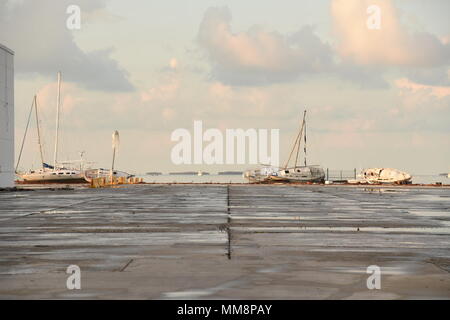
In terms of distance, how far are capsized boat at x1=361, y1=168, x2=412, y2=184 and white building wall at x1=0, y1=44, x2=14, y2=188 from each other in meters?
72.3

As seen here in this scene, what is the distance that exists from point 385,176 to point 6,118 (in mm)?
81899

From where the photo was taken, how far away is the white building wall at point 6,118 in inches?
2425

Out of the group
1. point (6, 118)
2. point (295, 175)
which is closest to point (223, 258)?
point (6, 118)

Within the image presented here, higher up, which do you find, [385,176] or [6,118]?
[6,118]

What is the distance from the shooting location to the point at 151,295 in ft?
28.4

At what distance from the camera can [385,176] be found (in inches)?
5049

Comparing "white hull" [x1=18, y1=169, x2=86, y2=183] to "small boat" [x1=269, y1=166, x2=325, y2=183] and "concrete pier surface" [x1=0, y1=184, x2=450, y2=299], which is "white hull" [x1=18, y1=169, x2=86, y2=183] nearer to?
"small boat" [x1=269, y1=166, x2=325, y2=183]

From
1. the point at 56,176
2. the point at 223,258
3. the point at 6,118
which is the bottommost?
the point at 223,258

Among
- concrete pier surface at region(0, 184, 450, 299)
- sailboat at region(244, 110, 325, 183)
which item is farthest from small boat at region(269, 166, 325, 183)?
concrete pier surface at region(0, 184, 450, 299)

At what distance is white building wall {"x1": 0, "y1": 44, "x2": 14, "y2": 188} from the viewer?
61.6 metres

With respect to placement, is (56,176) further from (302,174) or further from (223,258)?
(223,258)

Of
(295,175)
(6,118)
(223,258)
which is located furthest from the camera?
(295,175)
